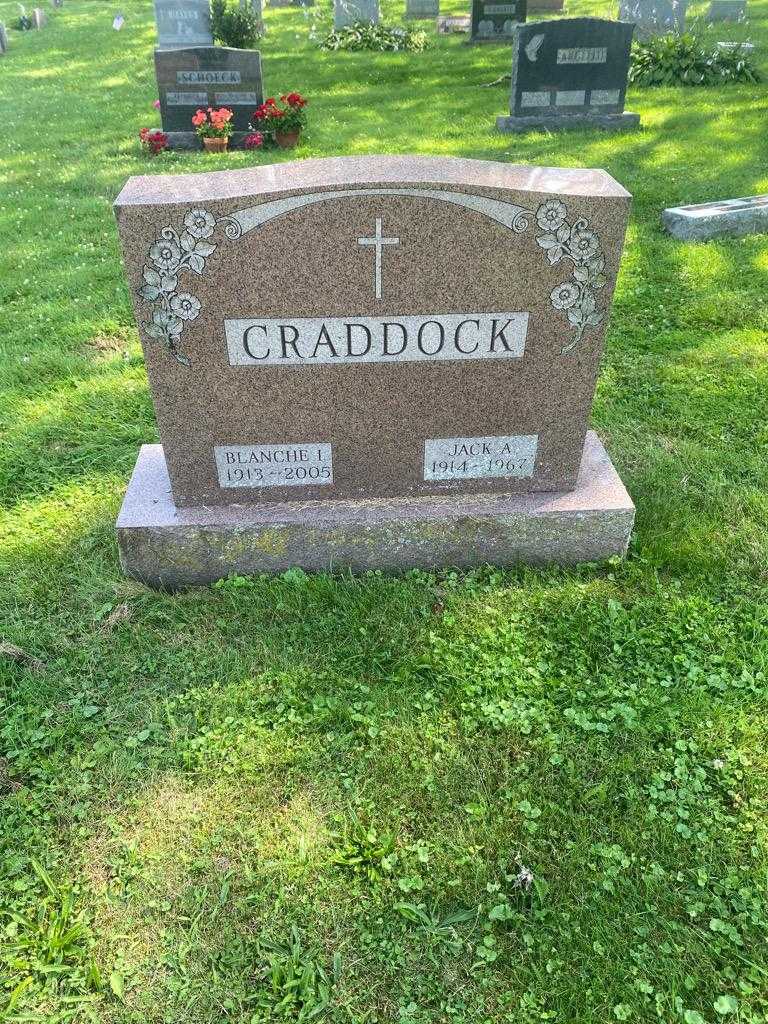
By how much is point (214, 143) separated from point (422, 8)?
1042 centimetres

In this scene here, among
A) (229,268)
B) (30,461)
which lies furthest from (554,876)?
(30,461)

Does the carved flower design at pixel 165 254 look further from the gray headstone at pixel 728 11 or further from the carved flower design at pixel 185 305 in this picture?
the gray headstone at pixel 728 11

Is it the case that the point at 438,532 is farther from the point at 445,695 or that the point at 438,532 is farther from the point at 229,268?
the point at 229,268

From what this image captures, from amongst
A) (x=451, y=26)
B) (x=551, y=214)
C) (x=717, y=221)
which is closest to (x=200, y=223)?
(x=551, y=214)

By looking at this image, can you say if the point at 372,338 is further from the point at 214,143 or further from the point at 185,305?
the point at 214,143

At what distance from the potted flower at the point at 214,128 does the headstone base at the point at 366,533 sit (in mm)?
7563

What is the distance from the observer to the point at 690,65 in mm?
11312

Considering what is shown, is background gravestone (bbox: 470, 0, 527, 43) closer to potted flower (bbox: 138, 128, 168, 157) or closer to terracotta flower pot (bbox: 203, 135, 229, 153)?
terracotta flower pot (bbox: 203, 135, 229, 153)

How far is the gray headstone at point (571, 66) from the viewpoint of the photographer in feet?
31.3

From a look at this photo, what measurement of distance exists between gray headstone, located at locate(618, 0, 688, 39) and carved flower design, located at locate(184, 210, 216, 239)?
13.2m

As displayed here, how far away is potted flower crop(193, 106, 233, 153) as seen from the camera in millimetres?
9492

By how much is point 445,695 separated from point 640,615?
2.91ft

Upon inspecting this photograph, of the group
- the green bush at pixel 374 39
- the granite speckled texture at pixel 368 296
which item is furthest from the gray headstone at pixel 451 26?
the granite speckled texture at pixel 368 296

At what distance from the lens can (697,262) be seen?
240 inches
